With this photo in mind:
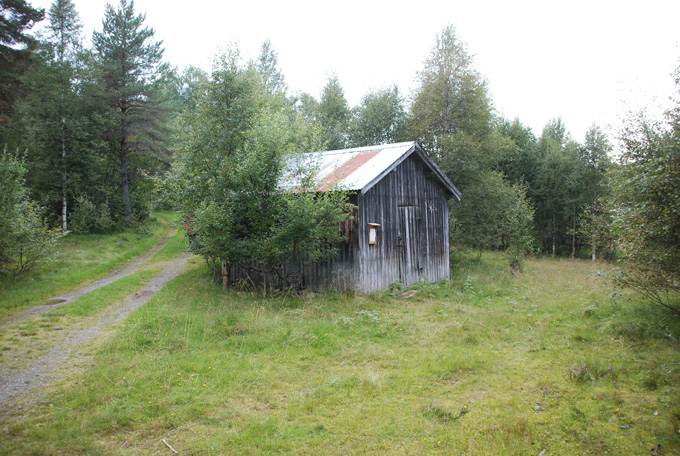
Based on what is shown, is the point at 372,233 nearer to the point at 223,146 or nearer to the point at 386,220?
the point at 386,220

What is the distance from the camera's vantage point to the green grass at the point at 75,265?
11.9m

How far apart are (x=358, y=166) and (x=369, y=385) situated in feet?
29.5

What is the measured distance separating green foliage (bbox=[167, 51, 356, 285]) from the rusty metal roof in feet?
1.59

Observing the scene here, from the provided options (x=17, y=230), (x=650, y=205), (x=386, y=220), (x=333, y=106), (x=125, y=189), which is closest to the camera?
(x=650, y=205)

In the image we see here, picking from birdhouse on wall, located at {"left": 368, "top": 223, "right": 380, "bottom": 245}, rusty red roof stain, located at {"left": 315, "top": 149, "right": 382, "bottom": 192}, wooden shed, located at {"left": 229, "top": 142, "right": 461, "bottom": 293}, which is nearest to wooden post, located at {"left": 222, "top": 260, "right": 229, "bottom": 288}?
wooden shed, located at {"left": 229, "top": 142, "right": 461, "bottom": 293}

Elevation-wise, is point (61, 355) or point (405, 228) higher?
point (405, 228)

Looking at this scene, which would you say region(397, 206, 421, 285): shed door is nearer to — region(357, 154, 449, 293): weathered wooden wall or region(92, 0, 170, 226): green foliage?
region(357, 154, 449, 293): weathered wooden wall

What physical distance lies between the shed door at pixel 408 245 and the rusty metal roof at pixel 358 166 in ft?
6.12

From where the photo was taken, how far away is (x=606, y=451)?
14.7ft

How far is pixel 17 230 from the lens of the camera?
12.4 meters

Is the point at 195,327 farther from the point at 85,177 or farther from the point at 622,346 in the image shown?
the point at 85,177

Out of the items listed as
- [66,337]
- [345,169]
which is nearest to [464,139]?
[345,169]

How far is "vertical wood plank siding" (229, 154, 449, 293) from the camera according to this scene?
12.6 meters

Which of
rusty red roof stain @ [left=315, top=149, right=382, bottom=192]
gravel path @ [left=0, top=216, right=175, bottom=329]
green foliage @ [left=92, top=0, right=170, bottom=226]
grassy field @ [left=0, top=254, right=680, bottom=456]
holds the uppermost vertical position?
green foliage @ [left=92, top=0, right=170, bottom=226]
